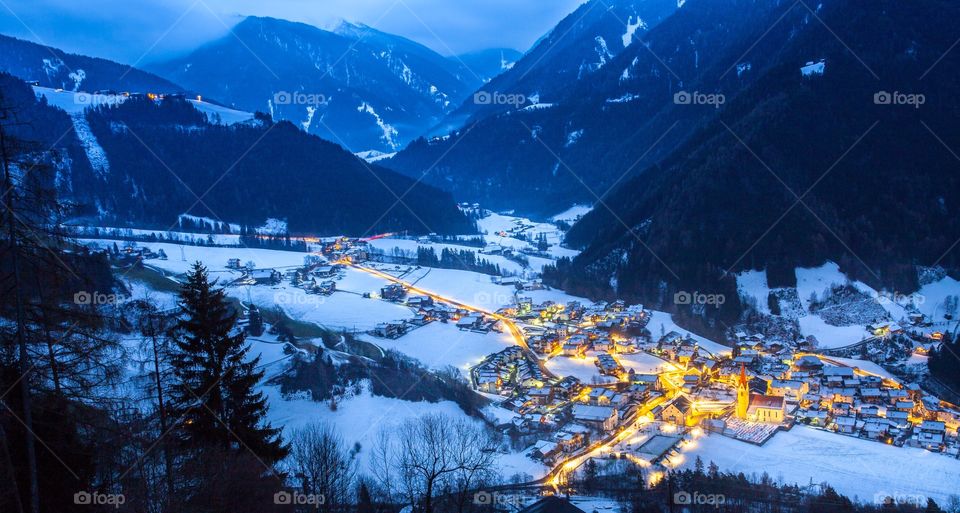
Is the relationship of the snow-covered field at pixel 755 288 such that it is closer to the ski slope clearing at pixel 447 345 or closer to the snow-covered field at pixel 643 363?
the snow-covered field at pixel 643 363

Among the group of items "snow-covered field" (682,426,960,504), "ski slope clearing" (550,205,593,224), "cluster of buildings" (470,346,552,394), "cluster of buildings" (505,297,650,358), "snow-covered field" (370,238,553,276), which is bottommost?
"snow-covered field" (682,426,960,504)

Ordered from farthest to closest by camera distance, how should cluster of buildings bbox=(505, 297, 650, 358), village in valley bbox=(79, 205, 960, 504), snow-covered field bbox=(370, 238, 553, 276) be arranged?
snow-covered field bbox=(370, 238, 553, 276), cluster of buildings bbox=(505, 297, 650, 358), village in valley bbox=(79, 205, 960, 504)

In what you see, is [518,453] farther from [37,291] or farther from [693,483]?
[37,291]

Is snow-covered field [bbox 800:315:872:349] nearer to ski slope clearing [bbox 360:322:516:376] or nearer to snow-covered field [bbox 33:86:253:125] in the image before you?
ski slope clearing [bbox 360:322:516:376]

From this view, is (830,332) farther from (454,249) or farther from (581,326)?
(454,249)

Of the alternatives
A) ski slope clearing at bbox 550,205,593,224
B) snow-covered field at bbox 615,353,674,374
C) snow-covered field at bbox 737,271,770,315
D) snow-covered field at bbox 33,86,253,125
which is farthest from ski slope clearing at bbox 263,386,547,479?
snow-covered field at bbox 33,86,253,125

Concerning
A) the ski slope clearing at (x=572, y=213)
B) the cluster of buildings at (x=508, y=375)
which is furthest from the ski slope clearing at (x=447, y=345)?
the ski slope clearing at (x=572, y=213)

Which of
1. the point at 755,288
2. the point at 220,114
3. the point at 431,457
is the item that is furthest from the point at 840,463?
the point at 220,114
